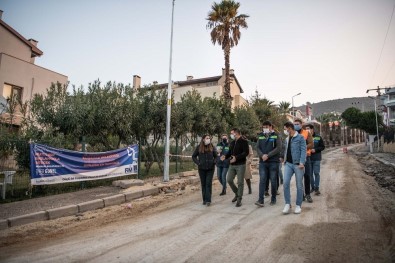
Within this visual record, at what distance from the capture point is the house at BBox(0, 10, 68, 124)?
56.2 feet

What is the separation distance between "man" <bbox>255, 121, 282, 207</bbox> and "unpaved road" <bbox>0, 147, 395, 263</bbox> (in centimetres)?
48

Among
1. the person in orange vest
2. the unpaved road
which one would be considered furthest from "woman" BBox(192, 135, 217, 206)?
the person in orange vest

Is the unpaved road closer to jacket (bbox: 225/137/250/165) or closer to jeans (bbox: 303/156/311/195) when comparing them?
jeans (bbox: 303/156/311/195)

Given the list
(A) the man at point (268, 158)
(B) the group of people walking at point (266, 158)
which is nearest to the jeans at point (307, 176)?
Result: (B) the group of people walking at point (266, 158)

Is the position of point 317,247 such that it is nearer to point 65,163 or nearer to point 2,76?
point 65,163

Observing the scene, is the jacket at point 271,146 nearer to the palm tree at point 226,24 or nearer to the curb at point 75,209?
the curb at point 75,209

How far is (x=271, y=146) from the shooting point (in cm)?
662

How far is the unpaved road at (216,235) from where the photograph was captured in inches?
145

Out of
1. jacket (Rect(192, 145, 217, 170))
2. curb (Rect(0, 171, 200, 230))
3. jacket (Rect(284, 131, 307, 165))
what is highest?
jacket (Rect(284, 131, 307, 165))

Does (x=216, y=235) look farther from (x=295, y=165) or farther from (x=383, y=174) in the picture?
(x=383, y=174)

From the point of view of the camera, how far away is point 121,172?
417 inches

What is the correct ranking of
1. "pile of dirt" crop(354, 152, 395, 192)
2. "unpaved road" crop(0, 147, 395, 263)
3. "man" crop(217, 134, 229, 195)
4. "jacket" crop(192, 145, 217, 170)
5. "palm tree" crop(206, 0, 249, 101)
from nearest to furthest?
1. "unpaved road" crop(0, 147, 395, 263)
2. "jacket" crop(192, 145, 217, 170)
3. "man" crop(217, 134, 229, 195)
4. "pile of dirt" crop(354, 152, 395, 192)
5. "palm tree" crop(206, 0, 249, 101)

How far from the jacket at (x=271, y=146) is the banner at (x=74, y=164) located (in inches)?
241

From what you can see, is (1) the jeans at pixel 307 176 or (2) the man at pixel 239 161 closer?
(2) the man at pixel 239 161
